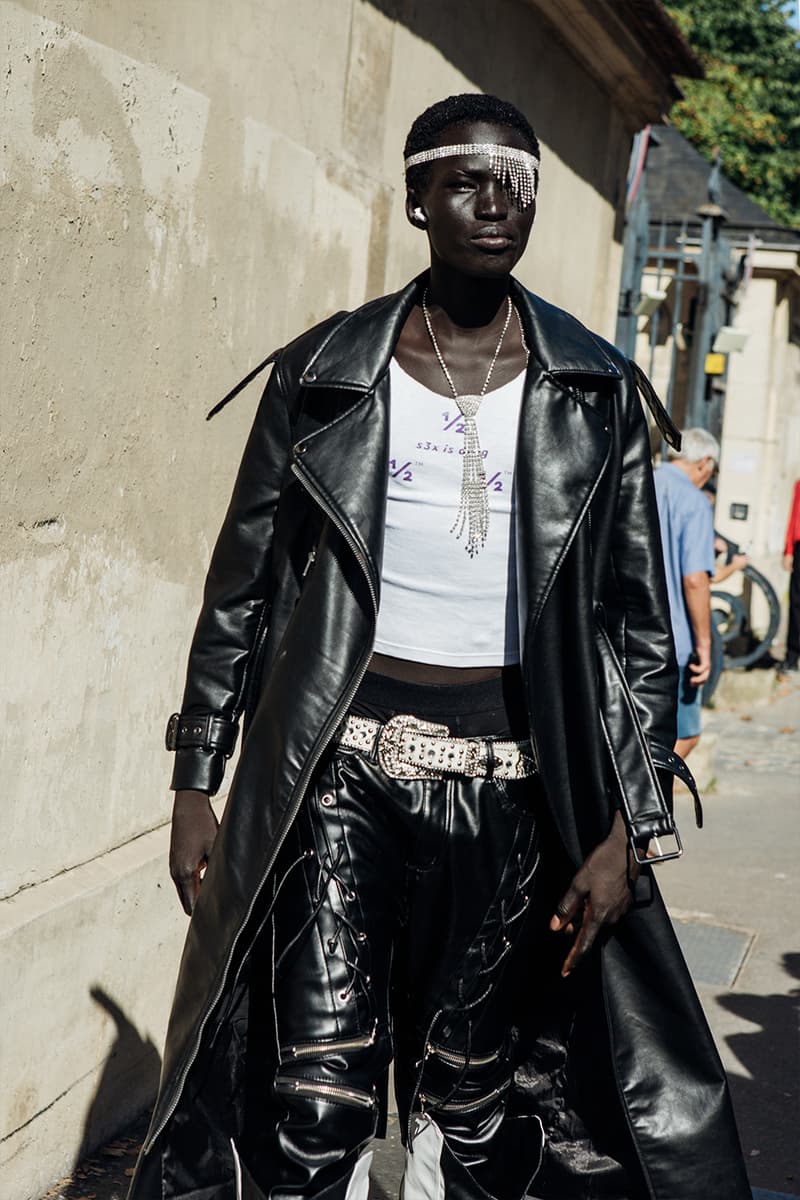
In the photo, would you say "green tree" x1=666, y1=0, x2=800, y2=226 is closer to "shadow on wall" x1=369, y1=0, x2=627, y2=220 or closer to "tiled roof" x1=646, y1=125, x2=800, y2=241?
"tiled roof" x1=646, y1=125, x2=800, y2=241

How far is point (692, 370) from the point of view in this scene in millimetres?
13438

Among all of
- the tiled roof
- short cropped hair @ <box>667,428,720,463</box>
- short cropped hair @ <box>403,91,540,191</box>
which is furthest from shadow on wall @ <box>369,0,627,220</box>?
the tiled roof

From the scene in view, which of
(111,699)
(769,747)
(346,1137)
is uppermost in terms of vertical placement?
(111,699)

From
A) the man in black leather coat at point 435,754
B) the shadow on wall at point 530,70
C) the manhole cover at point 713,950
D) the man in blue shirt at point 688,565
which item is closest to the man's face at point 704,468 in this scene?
the man in blue shirt at point 688,565

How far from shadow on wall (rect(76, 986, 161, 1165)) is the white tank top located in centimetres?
164

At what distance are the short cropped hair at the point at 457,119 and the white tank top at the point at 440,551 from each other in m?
0.44

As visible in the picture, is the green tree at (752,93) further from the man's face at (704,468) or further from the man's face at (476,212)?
the man's face at (476,212)

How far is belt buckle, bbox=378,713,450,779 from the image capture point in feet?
8.50

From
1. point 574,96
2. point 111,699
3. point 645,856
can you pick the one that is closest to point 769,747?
point 574,96

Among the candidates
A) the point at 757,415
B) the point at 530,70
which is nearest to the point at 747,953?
the point at 530,70

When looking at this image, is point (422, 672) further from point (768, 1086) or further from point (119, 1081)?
point (768, 1086)

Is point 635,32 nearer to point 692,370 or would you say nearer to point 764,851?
point 764,851

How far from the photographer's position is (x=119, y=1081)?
155 inches

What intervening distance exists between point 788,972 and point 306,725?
3717mm
